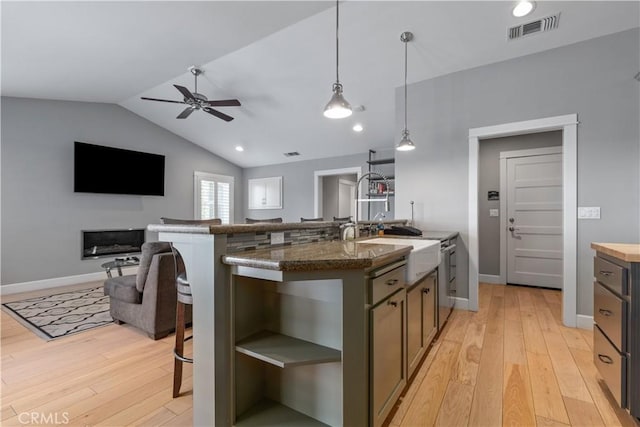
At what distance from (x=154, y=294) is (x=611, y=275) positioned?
10.9 feet

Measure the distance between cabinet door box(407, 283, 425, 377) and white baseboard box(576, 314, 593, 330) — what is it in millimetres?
1973

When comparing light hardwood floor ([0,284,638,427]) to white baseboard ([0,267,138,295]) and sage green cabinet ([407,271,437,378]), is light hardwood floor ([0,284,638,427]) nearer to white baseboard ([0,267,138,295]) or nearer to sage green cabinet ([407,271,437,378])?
sage green cabinet ([407,271,437,378])

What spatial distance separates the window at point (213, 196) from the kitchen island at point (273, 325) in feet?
18.5

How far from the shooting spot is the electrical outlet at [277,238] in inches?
65.9

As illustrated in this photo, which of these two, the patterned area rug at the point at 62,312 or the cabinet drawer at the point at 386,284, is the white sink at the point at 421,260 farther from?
the patterned area rug at the point at 62,312

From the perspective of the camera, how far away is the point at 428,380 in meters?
1.92

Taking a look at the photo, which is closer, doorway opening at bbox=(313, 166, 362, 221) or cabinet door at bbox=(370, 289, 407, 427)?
cabinet door at bbox=(370, 289, 407, 427)

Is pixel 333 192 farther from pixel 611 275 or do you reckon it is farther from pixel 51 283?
pixel 611 275

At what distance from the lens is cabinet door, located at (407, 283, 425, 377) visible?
5.81 ft

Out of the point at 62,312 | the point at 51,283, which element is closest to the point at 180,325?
the point at 62,312

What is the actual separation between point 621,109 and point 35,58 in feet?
20.4

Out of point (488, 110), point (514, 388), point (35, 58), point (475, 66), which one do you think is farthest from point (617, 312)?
point (35, 58)

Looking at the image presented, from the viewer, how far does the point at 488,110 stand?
3.29 metres

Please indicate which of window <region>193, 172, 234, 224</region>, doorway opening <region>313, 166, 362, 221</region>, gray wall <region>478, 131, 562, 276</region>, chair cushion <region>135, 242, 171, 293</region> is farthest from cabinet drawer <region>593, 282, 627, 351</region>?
window <region>193, 172, 234, 224</region>
